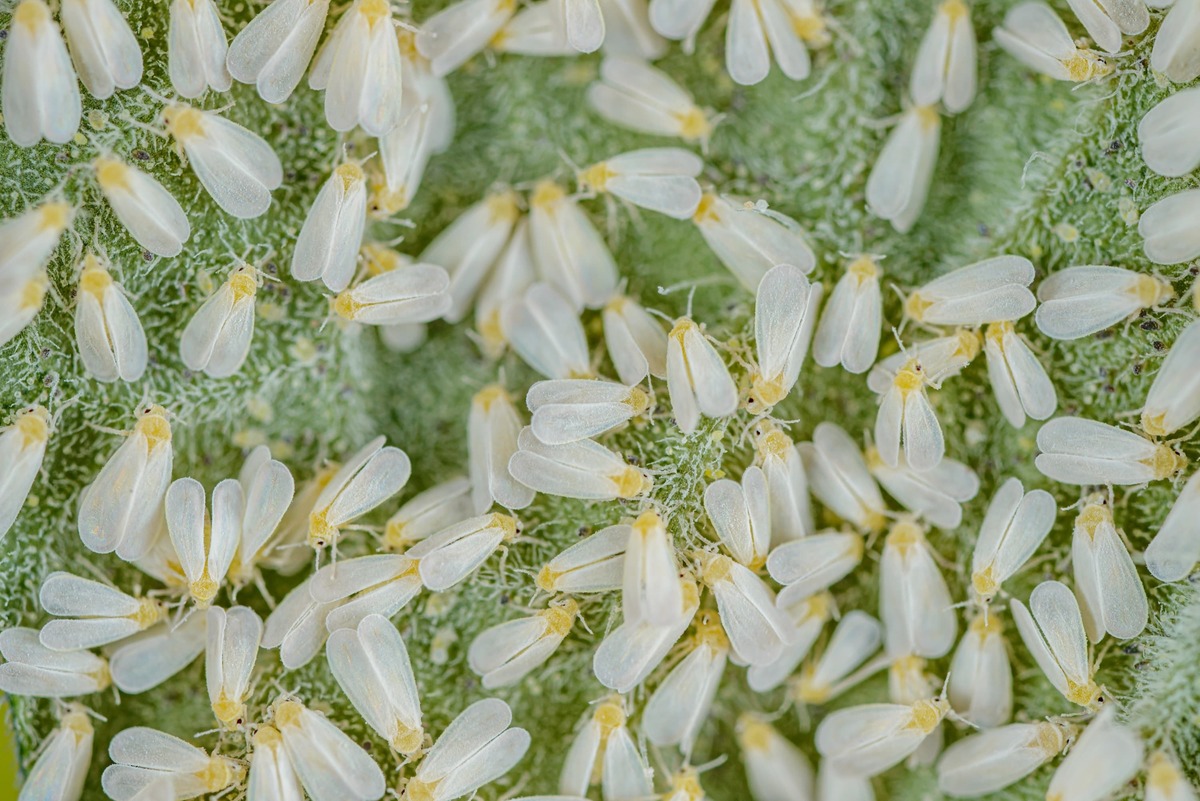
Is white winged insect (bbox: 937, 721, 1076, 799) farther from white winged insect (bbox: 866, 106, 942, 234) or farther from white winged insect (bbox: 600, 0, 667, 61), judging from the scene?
white winged insect (bbox: 600, 0, 667, 61)

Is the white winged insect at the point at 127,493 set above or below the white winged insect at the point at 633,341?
below

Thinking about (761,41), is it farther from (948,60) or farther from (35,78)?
(35,78)

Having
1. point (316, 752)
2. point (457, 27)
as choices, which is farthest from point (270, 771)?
point (457, 27)

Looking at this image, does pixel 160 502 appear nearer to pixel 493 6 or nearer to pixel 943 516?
pixel 493 6

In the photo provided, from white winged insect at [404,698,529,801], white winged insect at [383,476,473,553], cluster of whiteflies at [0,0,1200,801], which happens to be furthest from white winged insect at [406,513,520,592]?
white winged insect at [404,698,529,801]

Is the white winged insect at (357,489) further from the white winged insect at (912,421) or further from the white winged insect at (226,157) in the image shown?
the white winged insect at (912,421)

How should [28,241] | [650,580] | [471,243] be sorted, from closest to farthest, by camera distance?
[28,241] < [650,580] < [471,243]

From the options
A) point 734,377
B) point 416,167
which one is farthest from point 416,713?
point 416,167

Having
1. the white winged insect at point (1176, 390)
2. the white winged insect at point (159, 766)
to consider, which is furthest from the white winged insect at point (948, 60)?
the white winged insect at point (159, 766)
